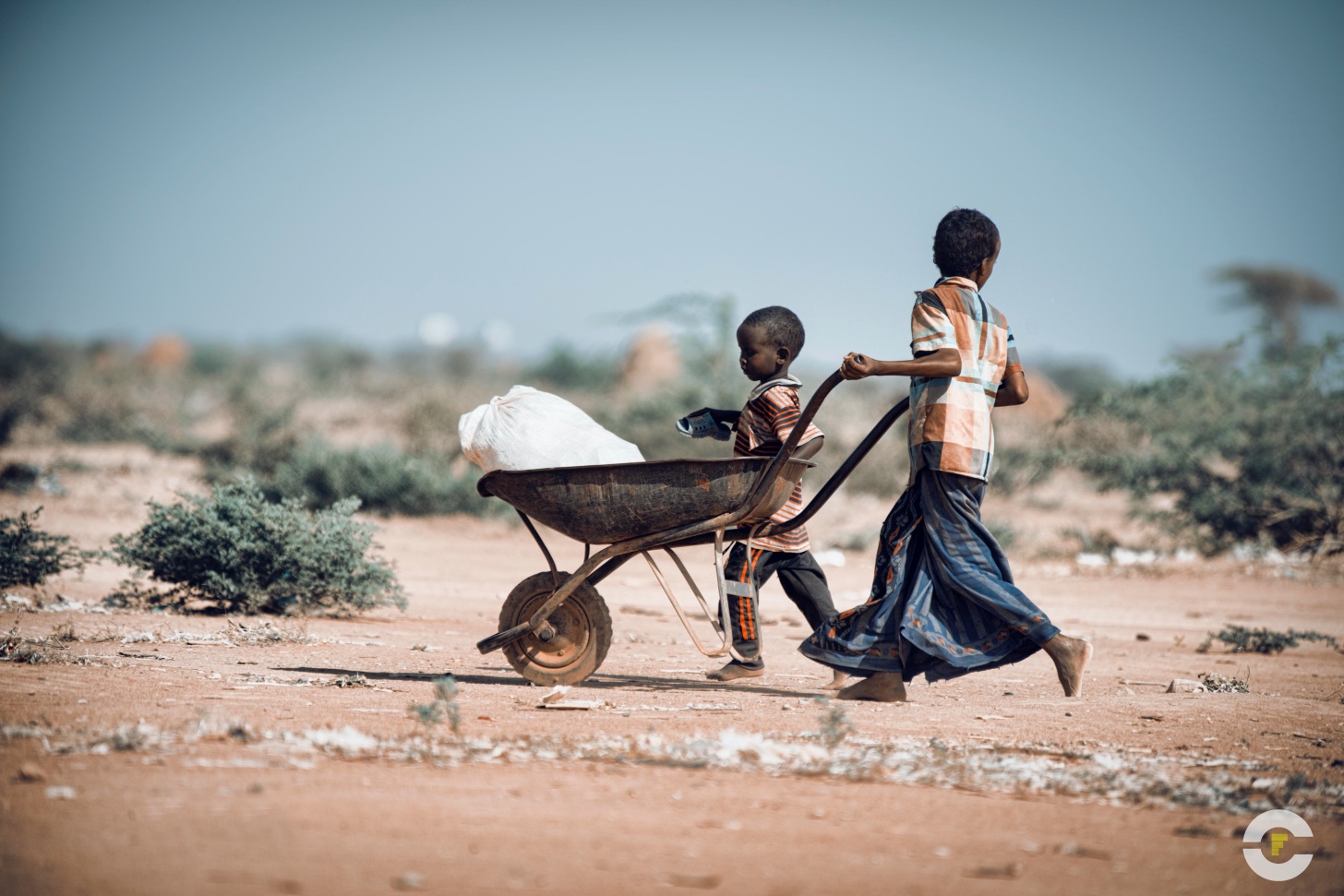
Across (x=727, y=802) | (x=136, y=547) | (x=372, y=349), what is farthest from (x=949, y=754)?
(x=372, y=349)

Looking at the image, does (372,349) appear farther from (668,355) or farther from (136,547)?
(136,547)

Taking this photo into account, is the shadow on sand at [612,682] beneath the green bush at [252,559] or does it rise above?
beneath

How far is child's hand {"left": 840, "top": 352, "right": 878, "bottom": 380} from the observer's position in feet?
13.5

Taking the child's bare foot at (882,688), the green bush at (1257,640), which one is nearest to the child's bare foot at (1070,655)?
the child's bare foot at (882,688)

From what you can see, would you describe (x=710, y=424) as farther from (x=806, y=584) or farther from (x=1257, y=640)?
(x=1257, y=640)

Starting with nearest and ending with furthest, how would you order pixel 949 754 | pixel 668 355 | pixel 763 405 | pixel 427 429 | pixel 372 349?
pixel 949 754, pixel 763 405, pixel 427 429, pixel 668 355, pixel 372 349

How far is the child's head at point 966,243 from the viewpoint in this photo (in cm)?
450

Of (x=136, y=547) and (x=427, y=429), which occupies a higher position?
(x=427, y=429)

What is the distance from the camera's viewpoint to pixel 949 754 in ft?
11.8

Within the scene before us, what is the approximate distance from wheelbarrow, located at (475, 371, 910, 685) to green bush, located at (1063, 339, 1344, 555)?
30.3 feet

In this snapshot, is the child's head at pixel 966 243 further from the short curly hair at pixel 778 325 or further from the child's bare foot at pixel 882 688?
the child's bare foot at pixel 882 688

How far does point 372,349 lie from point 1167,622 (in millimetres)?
61181

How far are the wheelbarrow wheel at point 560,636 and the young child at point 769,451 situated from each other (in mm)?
527

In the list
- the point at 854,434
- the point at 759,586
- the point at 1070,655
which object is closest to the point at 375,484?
the point at 759,586
